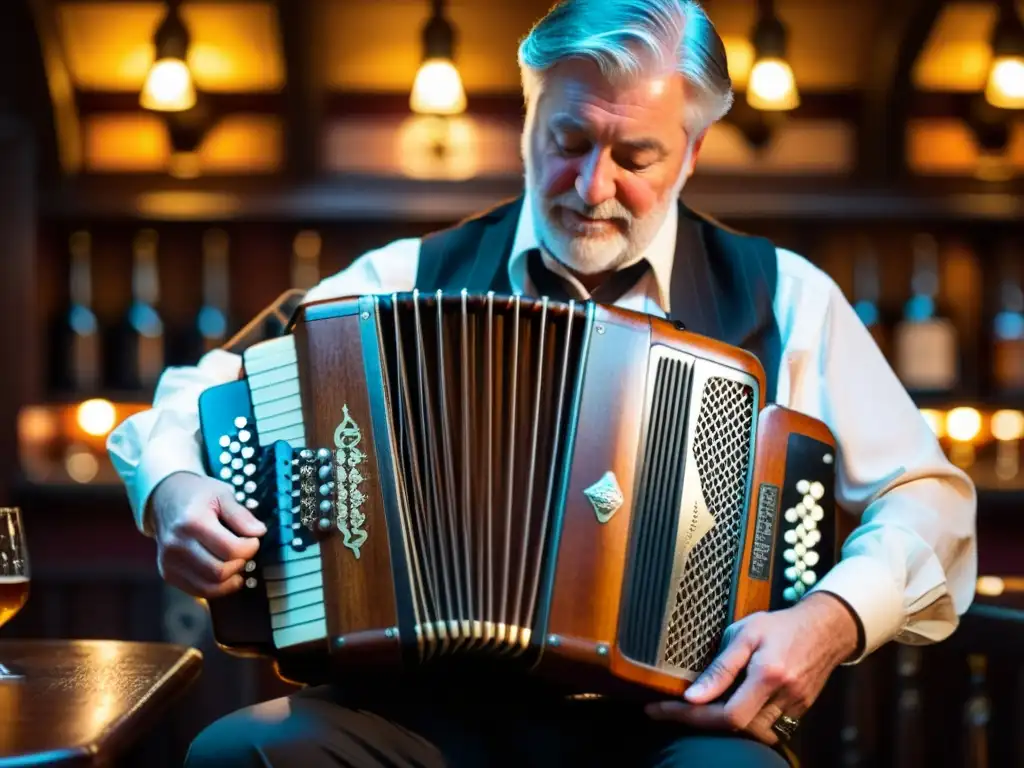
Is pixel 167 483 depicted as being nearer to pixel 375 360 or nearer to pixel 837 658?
pixel 375 360

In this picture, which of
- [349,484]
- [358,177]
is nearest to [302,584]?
[349,484]

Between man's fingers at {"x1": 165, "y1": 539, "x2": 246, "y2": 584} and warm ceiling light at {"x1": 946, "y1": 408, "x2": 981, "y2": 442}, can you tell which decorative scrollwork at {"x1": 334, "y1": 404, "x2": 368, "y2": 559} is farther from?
warm ceiling light at {"x1": 946, "y1": 408, "x2": 981, "y2": 442}

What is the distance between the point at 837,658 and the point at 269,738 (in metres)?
0.66

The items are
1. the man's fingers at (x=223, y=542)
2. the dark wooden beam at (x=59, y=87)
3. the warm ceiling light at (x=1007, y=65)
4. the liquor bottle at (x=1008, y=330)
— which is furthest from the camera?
the liquor bottle at (x=1008, y=330)

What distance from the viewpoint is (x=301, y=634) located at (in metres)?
1.59

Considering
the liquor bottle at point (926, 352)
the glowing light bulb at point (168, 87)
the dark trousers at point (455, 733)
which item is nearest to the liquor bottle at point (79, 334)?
the glowing light bulb at point (168, 87)

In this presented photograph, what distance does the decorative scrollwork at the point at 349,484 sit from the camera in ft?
5.30

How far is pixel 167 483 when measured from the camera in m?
1.73

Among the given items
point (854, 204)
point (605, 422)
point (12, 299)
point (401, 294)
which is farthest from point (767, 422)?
point (12, 299)

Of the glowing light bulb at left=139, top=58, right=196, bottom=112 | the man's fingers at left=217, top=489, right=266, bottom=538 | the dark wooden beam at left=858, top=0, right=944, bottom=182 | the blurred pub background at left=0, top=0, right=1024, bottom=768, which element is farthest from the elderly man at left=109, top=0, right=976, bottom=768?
the dark wooden beam at left=858, top=0, right=944, bottom=182

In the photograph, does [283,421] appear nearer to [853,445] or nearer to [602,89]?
[602,89]

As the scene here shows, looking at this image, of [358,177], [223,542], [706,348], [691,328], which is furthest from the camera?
[358,177]

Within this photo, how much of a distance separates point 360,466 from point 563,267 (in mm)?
544

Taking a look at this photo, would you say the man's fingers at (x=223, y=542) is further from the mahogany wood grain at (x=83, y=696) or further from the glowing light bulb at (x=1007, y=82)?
the glowing light bulb at (x=1007, y=82)
